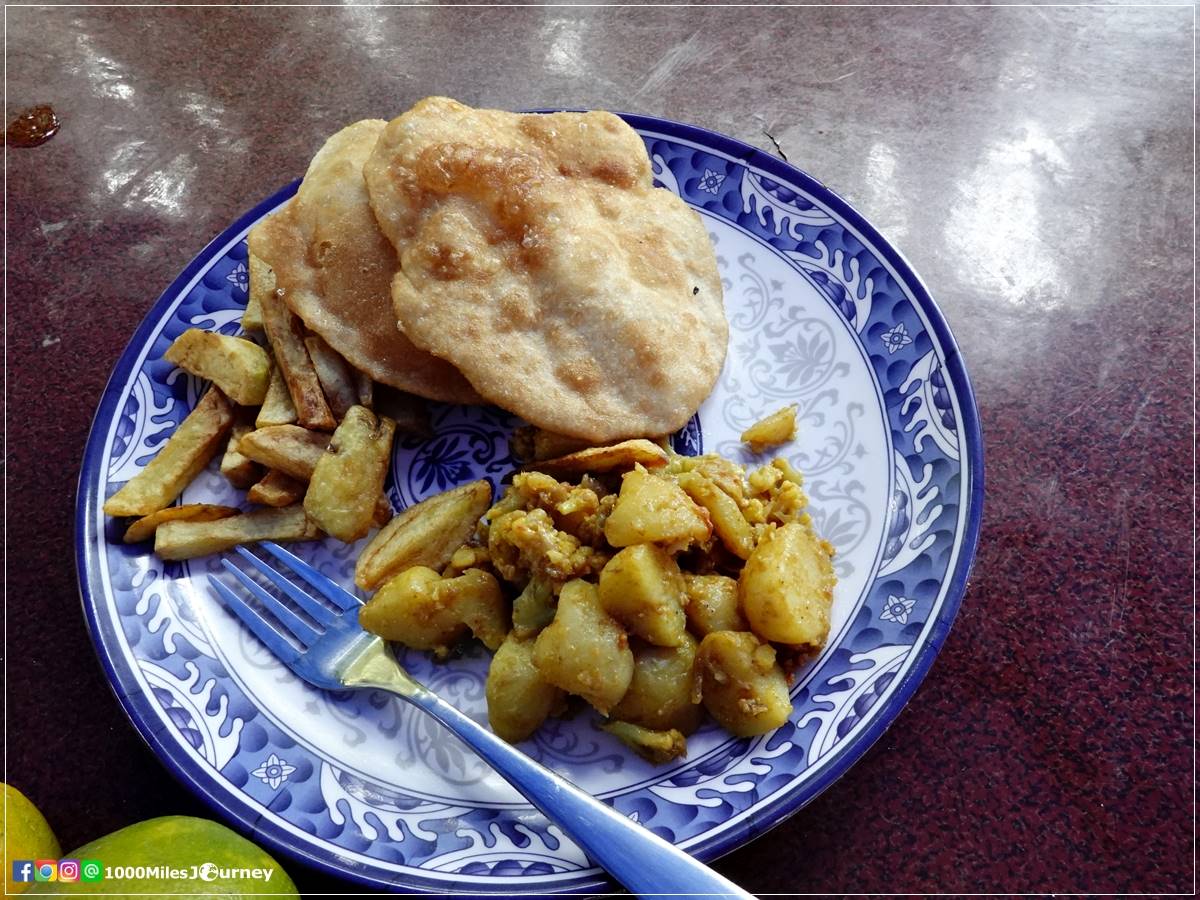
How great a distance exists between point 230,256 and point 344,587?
116cm

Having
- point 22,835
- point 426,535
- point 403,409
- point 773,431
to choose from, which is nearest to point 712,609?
point 773,431

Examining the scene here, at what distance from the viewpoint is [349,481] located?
2318mm

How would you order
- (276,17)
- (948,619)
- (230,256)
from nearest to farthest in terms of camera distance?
(948,619), (230,256), (276,17)

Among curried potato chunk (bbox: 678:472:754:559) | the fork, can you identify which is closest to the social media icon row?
the fork

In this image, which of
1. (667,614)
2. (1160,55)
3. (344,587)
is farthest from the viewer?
(1160,55)

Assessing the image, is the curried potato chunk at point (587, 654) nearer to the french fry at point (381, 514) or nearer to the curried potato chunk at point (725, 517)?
the curried potato chunk at point (725, 517)

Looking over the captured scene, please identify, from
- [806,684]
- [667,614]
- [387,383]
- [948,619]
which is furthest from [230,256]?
[948,619]

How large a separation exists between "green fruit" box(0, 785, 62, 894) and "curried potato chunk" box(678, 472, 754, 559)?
1612 millimetres

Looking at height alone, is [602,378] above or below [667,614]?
above

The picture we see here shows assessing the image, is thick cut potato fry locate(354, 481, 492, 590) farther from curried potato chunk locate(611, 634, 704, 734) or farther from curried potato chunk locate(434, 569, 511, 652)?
curried potato chunk locate(611, 634, 704, 734)

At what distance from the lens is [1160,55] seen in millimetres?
3719

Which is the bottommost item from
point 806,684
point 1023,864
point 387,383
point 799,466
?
point 1023,864

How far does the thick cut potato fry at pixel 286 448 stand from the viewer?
7.75 feet

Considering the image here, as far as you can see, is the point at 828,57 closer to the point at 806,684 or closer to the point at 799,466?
the point at 799,466
